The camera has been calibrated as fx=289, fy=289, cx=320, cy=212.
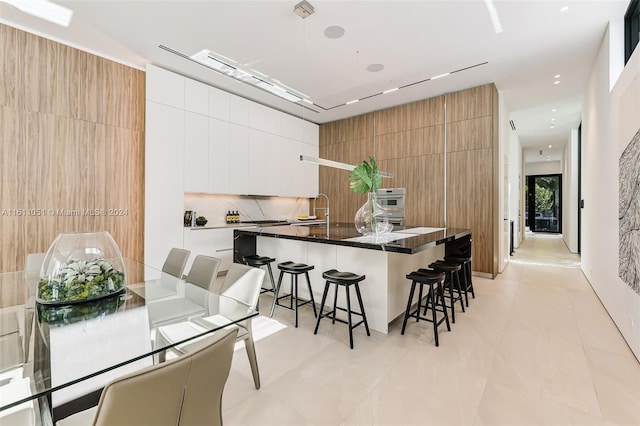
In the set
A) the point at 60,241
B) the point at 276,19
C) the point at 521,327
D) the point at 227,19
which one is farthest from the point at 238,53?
the point at 521,327

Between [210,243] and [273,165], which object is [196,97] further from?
[210,243]

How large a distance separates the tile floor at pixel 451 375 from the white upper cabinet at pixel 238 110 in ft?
12.1

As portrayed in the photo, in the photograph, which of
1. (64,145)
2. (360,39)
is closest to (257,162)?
(64,145)

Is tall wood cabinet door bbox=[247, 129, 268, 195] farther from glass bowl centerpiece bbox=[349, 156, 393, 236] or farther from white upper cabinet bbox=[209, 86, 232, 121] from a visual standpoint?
glass bowl centerpiece bbox=[349, 156, 393, 236]

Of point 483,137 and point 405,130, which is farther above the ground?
point 405,130

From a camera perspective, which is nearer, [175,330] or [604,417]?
[175,330]

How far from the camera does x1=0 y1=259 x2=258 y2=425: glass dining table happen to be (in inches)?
40.2

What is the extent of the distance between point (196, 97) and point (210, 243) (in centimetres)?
244

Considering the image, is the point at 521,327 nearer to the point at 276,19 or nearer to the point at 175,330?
the point at 175,330

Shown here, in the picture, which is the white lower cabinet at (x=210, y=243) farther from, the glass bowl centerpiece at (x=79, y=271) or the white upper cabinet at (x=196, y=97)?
the glass bowl centerpiece at (x=79, y=271)

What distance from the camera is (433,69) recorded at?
4.42 m

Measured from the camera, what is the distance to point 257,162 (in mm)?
5820

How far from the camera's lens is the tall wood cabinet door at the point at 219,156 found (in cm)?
503

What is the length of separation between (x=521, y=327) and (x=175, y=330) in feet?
10.9
